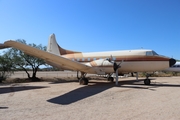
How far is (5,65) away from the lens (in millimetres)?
21078

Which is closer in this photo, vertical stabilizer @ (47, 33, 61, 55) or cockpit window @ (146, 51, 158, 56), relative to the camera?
cockpit window @ (146, 51, 158, 56)

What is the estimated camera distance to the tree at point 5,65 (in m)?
20.8

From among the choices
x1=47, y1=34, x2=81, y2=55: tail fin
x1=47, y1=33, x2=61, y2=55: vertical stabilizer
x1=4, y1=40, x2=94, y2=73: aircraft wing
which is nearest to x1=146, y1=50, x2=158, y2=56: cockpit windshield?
x1=4, y1=40, x2=94, y2=73: aircraft wing

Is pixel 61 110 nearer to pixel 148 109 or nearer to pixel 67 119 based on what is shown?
pixel 67 119

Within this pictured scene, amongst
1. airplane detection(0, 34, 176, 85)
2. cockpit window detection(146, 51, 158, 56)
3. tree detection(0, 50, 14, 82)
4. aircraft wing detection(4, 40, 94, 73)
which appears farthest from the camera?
tree detection(0, 50, 14, 82)

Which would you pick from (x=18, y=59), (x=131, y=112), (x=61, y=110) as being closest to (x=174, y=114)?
(x=131, y=112)

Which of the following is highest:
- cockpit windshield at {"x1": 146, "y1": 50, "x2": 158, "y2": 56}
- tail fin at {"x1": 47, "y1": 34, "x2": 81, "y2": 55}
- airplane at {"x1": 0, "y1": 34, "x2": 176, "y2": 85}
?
tail fin at {"x1": 47, "y1": 34, "x2": 81, "y2": 55}

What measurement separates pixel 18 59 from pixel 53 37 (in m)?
5.57

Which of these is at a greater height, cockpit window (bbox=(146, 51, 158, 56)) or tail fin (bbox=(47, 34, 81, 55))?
tail fin (bbox=(47, 34, 81, 55))

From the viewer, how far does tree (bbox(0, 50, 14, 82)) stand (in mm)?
20766

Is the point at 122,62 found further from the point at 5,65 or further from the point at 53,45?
the point at 5,65

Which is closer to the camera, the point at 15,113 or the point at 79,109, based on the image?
the point at 15,113

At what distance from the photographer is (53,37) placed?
2181cm

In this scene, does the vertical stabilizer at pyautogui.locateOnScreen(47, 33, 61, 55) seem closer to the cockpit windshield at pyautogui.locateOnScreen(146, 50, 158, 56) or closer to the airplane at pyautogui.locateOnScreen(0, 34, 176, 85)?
the airplane at pyautogui.locateOnScreen(0, 34, 176, 85)
